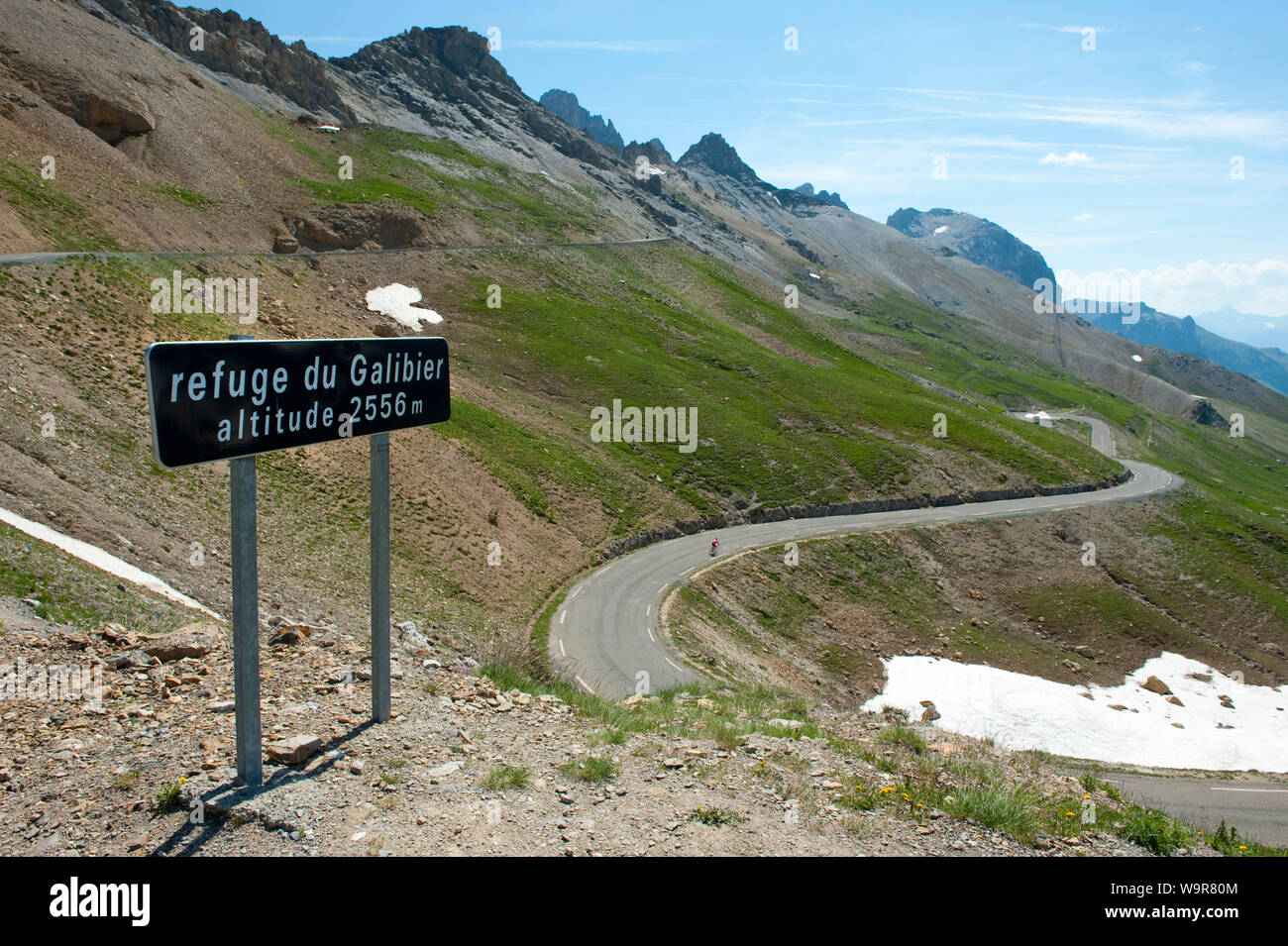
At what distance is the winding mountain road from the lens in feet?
100

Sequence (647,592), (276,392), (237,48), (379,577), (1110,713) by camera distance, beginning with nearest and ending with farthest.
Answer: (276,392)
(379,577)
(1110,713)
(647,592)
(237,48)

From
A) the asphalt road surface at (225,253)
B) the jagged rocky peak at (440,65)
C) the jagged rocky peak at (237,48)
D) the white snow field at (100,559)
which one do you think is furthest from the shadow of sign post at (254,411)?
the jagged rocky peak at (440,65)

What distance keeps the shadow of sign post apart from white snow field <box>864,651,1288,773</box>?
89.9ft

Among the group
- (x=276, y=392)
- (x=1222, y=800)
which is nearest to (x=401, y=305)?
(x=276, y=392)

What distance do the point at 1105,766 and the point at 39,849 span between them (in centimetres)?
2821

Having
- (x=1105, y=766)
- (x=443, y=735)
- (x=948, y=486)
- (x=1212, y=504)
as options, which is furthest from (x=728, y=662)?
(x=1212, y=504)

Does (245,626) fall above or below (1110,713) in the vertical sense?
above

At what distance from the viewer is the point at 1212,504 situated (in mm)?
79250

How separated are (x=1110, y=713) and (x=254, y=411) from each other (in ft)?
138

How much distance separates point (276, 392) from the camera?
8477 mm

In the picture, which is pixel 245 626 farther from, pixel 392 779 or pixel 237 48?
pixel 237 48

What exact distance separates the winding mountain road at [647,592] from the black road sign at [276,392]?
18760mm

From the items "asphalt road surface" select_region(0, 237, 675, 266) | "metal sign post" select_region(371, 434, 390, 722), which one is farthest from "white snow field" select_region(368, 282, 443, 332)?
"metal sign post" select_region(371, 434, 390, 722)

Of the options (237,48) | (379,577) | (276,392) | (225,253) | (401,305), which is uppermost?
(237,48)
